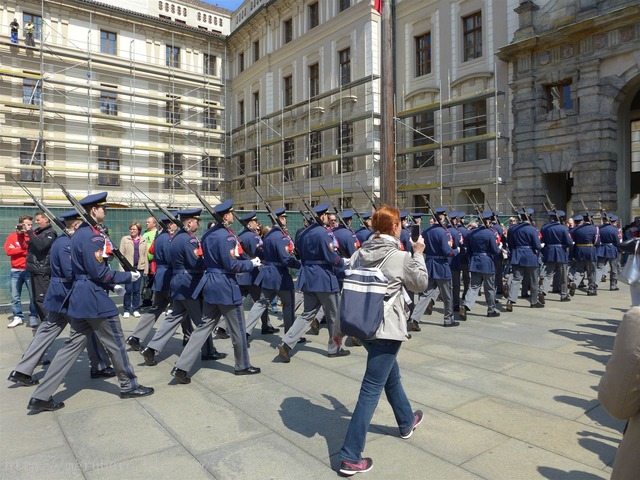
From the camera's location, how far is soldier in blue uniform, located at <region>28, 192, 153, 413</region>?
4637mm

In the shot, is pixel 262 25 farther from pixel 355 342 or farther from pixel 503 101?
pixel 355 342

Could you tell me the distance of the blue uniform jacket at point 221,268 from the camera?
546cm

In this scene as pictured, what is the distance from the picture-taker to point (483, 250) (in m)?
8.95

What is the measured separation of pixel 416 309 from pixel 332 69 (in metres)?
21.2

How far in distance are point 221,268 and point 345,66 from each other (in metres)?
22.6

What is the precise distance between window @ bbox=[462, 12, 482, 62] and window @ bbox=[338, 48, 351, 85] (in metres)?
6.48

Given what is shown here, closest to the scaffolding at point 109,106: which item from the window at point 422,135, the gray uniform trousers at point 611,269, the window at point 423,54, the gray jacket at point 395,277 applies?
the window at point 422,135

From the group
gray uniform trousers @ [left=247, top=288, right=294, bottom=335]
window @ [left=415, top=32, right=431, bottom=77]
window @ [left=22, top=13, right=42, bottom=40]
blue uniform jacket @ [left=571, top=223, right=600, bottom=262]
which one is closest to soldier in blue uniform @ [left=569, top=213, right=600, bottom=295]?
blue uniform jacket @ [left=571, top=223, right=600, bottom=262]

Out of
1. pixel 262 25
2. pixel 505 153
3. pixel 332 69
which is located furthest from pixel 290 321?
pixel 262 25

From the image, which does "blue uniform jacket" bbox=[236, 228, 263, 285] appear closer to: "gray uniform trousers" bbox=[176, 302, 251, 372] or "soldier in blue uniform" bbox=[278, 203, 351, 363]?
"soldier in blue uniform" bbox=[278, 203, 351, 363]

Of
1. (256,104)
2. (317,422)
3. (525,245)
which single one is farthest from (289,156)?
(317,422)

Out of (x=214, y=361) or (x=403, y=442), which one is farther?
(x=214, y=361)

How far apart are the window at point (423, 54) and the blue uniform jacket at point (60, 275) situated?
2091 centimetres

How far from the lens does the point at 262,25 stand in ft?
105
